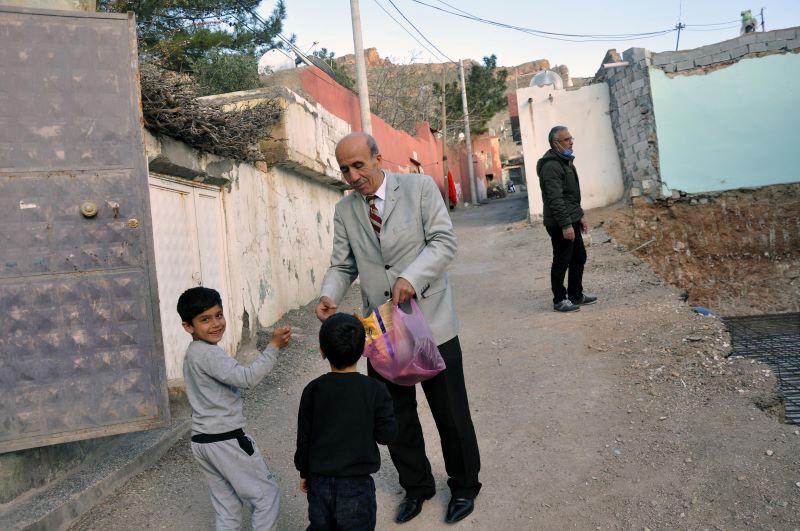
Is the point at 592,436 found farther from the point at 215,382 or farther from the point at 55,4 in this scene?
the point at 55,4

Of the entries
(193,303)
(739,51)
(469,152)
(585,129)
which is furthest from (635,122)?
(469,152)

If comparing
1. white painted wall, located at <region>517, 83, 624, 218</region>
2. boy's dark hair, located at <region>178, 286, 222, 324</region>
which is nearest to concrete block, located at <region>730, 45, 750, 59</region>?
white painted wall, located at <region>517, 83, 624, 218</region>

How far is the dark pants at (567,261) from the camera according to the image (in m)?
6.39

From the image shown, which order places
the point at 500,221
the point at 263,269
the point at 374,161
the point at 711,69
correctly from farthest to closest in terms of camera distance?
1. the point at 500,221
2. the point at 711,69
3. the point at 263,269
4. the point at 374,161

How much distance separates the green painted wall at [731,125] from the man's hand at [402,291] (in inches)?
389

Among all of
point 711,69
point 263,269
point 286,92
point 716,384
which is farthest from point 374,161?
point 711,69

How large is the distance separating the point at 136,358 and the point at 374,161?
5.84 ft

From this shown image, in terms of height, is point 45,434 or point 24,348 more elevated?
point 24,348

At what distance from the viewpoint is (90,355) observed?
344cm

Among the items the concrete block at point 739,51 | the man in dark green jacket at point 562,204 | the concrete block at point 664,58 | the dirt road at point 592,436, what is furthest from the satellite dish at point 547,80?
the dirt road at point 592,436

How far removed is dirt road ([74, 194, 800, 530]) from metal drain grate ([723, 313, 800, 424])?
72 cm

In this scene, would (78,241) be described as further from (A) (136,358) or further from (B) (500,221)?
(B) (500,221)

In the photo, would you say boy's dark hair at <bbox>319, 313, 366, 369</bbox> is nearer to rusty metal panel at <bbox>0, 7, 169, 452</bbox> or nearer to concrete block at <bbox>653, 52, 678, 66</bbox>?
rusty metal panel at <bbox>0, 7, 169, 452</bbox>

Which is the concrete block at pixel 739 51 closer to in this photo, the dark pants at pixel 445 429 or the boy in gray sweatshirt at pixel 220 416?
the dark pants at pixel 445 429
